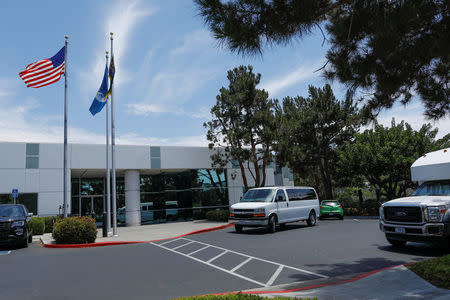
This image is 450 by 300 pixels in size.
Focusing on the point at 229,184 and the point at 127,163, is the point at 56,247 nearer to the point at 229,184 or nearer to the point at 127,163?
the point at 127,163

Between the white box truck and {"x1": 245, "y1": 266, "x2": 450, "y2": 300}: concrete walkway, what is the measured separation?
9.51 ft

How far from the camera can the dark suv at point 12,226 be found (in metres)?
12.3

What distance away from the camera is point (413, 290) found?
543 cm

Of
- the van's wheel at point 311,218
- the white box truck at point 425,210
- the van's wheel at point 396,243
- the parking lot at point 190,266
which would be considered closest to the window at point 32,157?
the parking lot at point 190,266

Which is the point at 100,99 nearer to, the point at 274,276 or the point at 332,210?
the point at 274,276

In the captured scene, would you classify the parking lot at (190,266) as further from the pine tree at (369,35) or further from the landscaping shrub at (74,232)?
the pine tree at (369,35)

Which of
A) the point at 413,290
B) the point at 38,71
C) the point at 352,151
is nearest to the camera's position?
the point at 413,290

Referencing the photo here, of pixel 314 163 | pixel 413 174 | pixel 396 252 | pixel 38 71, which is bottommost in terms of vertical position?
pixel 396 252

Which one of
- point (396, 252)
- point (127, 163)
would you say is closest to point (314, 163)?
point (127, 163)

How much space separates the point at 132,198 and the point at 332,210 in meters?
14.2

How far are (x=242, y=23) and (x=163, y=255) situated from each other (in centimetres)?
733

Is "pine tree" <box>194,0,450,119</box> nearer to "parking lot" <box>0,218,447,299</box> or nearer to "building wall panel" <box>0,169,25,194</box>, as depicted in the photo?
"parking lot" <box>0,218,447,299</box>

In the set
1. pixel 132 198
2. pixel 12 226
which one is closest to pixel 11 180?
pixel 132 198

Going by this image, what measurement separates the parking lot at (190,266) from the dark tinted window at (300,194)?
16.3 ft
